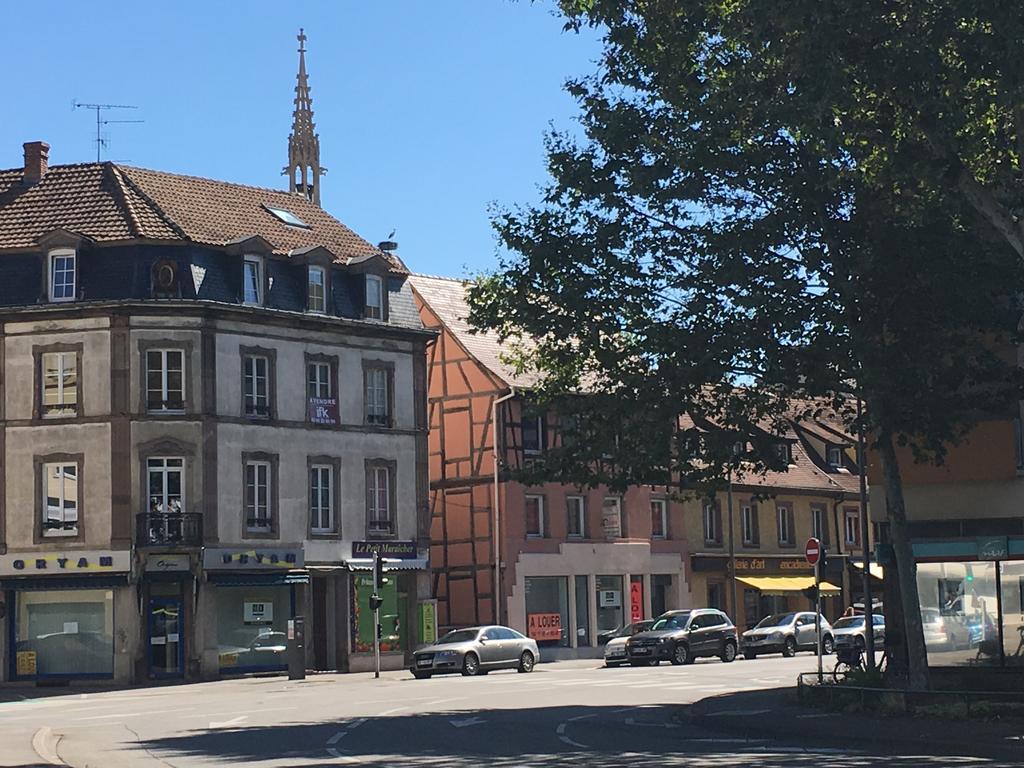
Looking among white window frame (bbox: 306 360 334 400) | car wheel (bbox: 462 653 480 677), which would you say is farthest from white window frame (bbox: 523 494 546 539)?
car wheel (bbox: 462 653 480 677)

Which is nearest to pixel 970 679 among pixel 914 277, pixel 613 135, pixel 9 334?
pixel 914 277

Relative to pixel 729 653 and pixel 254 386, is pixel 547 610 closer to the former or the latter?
pixel 729 653

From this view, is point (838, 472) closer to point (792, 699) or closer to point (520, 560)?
point (520, 560)

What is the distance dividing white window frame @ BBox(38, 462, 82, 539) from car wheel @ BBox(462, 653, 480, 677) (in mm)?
11321

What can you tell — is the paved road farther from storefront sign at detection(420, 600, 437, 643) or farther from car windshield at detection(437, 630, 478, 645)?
storefront sign at detection(420, 600, 437, 643)

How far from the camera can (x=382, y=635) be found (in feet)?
174

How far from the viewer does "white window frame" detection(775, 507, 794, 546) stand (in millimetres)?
70938

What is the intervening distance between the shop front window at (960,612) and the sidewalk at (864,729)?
347 cm

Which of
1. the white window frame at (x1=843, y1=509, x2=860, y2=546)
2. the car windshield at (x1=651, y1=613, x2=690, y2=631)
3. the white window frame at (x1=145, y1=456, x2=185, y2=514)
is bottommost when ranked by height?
the car windshield at (x1=651, y1=613, x2=690, y2=631)

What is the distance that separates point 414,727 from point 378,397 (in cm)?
2837

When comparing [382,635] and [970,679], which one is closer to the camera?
[970,679]

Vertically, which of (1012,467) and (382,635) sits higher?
(1012,467)

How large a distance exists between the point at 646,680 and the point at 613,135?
1725 cm

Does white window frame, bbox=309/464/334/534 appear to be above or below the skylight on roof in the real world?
below
